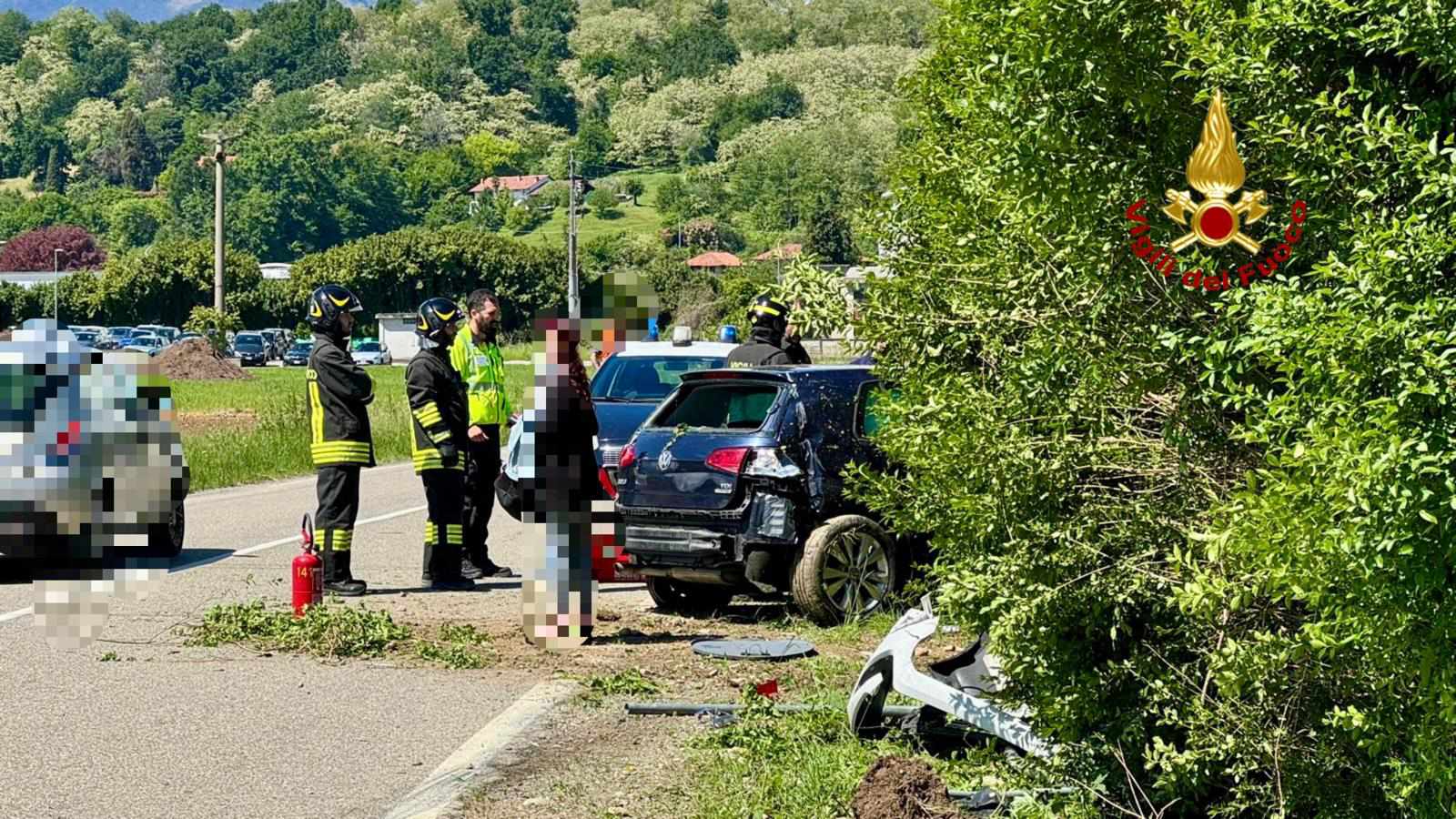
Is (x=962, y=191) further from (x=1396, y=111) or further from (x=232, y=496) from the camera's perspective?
(x=232, y=496)

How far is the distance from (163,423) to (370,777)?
7.19m

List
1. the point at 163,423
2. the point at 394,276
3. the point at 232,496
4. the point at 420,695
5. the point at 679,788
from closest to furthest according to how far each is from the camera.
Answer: the point at 679,788 < the point at 420,695 < the point at 163,423 < the point at 232,496 < the point at 394,276

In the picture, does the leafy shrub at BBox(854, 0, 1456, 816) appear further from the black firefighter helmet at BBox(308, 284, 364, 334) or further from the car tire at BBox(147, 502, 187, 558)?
the car tire at BBox(147, 502, 187, 558)

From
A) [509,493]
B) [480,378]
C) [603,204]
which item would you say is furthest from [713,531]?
[603,204]

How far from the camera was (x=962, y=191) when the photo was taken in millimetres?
5699

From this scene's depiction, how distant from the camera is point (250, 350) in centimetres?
8519

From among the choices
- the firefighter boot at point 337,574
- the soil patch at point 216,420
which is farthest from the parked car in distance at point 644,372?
the soil patch at point 216,420

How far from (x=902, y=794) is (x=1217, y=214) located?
2.11 metres

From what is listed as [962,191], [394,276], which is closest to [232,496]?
[962,191]

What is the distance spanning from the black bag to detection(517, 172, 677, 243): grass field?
150 m

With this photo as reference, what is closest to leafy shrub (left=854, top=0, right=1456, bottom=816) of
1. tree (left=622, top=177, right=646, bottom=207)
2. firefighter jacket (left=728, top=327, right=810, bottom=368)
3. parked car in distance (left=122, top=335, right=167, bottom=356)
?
firefighter jacket (left=728, top=327, right=810, bottom=368)

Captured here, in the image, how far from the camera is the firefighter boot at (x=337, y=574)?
40.7 ft

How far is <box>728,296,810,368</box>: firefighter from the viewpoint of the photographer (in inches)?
534

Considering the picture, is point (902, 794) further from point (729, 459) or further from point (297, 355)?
point (297, 355)
